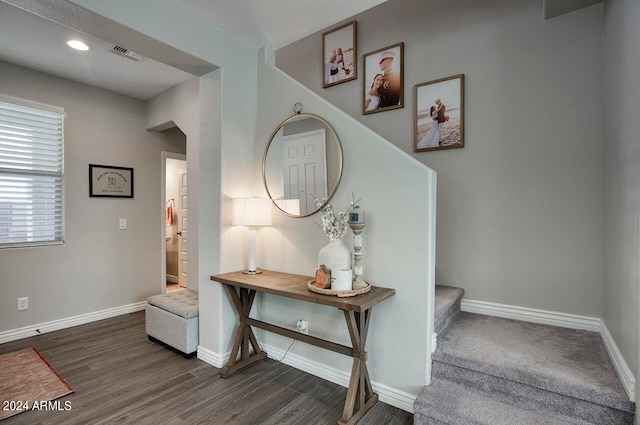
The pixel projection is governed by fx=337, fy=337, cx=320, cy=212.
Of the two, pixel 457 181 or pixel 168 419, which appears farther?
pixel 457 181

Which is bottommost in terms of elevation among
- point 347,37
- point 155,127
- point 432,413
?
point 432,413

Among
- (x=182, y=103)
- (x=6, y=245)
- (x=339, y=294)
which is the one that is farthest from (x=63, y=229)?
(x=339, y=294)

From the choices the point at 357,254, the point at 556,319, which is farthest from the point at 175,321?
the point at 556,319

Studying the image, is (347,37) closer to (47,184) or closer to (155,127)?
(155,127)

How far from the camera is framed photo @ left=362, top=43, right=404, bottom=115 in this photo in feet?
10.3

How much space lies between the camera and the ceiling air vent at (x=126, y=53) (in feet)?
9.60

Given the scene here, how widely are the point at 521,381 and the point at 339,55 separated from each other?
10.6 ft

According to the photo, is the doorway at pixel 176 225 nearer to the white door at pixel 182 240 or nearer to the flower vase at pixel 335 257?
the white door at pixel 182 240

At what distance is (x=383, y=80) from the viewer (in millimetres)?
3229

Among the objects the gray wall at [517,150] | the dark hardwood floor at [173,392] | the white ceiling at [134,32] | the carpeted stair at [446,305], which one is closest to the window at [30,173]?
the white ceiling at [134,32]

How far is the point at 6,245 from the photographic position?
321 centimetres

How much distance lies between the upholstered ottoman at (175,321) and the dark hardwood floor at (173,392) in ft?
0.37

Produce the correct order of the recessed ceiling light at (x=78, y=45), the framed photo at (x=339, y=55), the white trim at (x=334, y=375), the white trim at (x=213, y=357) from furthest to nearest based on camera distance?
the framed photo at (x=339, y=55) < the recessed ceiling light at (x=78, y=45) < the white trim at (x=213, y=357) < the white trim at (x=334, y=375)

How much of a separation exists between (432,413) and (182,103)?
371cm
